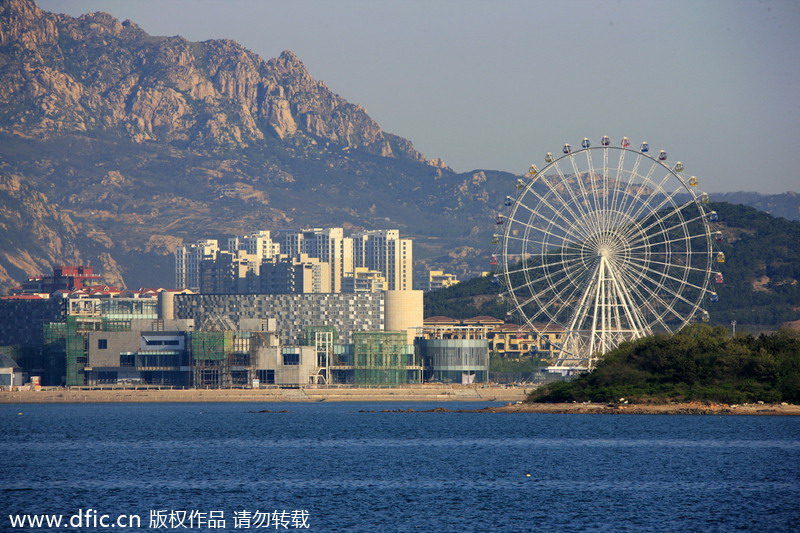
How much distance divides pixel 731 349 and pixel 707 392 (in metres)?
6.45

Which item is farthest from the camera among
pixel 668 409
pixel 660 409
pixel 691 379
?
pixel 691 379

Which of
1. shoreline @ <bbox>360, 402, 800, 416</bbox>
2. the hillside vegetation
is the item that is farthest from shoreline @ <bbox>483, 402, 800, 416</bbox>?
the hillside vegetation

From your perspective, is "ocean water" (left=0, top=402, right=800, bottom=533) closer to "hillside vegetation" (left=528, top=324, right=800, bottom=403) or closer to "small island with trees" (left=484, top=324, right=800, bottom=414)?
"small island with trees" (left=484, top=324, right=800, bottom=414)

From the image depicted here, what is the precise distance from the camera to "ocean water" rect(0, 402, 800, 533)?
70000 millimetres

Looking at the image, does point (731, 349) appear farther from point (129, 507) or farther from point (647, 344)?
point (129, 507)

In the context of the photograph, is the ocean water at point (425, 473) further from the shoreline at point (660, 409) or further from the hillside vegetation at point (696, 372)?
the hillside vegetation at point (696, 372)

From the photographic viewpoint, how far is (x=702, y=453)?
101375mm

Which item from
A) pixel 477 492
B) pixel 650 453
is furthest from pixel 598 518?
pixel 650 453

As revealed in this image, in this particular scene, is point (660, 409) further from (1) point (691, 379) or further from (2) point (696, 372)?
(2) point (696, 372)

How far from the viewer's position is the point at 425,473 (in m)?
90.6

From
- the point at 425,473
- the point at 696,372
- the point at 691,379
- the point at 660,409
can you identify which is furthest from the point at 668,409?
the point at 425,473

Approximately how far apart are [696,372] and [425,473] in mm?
62094

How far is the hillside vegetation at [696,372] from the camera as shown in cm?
14050

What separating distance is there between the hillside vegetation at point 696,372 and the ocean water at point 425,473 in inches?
194
